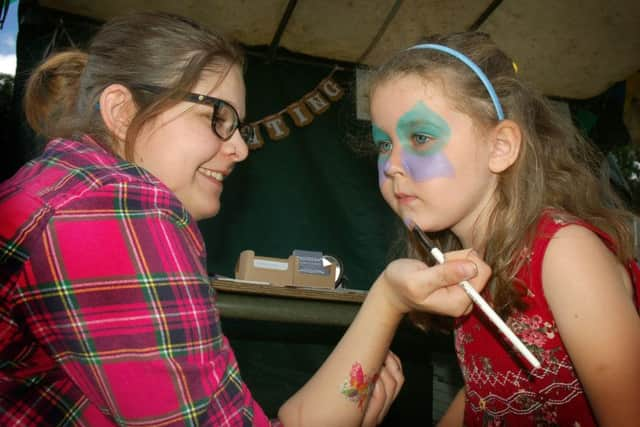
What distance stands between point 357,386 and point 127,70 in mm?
892

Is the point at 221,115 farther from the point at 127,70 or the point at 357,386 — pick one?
the point at 357,386

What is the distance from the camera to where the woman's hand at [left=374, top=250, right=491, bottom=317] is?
37.4 inches

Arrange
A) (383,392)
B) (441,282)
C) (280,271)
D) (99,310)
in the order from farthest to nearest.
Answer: (280,271)
(383,392)
(441,282)
(99,310)

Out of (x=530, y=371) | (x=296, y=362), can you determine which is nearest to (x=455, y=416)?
(x=530, y=371)

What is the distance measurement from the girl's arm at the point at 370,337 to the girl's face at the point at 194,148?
508 mm

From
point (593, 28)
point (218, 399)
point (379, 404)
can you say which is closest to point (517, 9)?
point (593, 28)

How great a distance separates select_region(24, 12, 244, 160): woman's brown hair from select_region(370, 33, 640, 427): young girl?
505 mm

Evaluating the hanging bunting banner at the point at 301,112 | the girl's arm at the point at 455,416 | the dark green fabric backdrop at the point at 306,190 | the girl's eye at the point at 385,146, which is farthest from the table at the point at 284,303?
the hanging bunting banner at the point at 301,112

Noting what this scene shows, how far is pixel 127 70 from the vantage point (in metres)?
1.21

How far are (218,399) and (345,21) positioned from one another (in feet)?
7.99

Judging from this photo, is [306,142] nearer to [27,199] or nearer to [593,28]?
[593,28]

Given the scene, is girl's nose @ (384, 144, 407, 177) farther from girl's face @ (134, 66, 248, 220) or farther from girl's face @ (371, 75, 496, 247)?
girl's face @ (134, 66, 248, 220)

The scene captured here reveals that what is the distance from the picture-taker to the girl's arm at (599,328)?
950 millimetres

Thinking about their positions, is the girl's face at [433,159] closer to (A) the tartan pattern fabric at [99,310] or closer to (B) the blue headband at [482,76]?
(B) the blue headband at [482,76]
